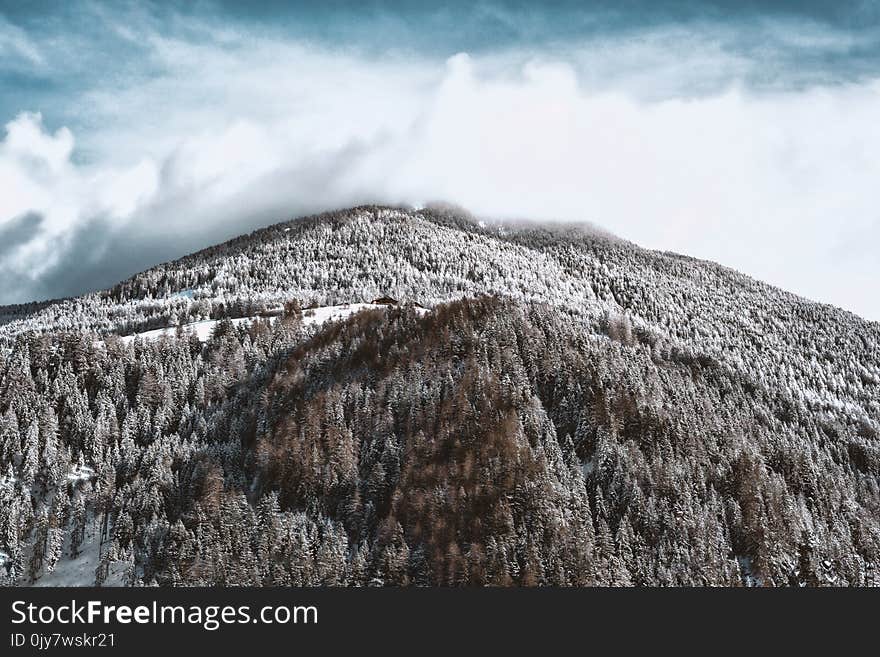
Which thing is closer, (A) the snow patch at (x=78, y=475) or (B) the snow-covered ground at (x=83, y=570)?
(B) the snow-covered ground at (x=83, y=570)

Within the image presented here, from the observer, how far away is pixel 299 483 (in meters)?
190

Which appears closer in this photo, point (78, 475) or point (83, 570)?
point (83, 570)

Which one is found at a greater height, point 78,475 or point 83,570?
point 78,475

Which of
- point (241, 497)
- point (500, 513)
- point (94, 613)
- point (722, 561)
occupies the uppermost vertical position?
point (241, 497)

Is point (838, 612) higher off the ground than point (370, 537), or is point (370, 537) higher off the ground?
point (370, 537)

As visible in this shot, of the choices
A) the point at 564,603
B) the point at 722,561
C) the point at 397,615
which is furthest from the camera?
the point at 722,561

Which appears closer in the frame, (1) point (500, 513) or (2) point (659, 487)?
(1) point (500, 513)

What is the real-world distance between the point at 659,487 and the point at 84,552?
14276 centimetres

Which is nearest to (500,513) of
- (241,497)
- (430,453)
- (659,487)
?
(430,453)

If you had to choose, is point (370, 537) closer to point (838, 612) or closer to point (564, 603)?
point (564, 603)

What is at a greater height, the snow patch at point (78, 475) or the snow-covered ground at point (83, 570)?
the snow patch at point (78, 475)

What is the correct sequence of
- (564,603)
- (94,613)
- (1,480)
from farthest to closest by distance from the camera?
1. (1,480)
2. (564,603)
3. (94,613)

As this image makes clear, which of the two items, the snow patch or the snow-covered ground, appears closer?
the snow-covered ground

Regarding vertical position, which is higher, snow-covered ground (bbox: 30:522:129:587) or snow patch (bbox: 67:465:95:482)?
snow patch (bbox: 67:465:95:482)
